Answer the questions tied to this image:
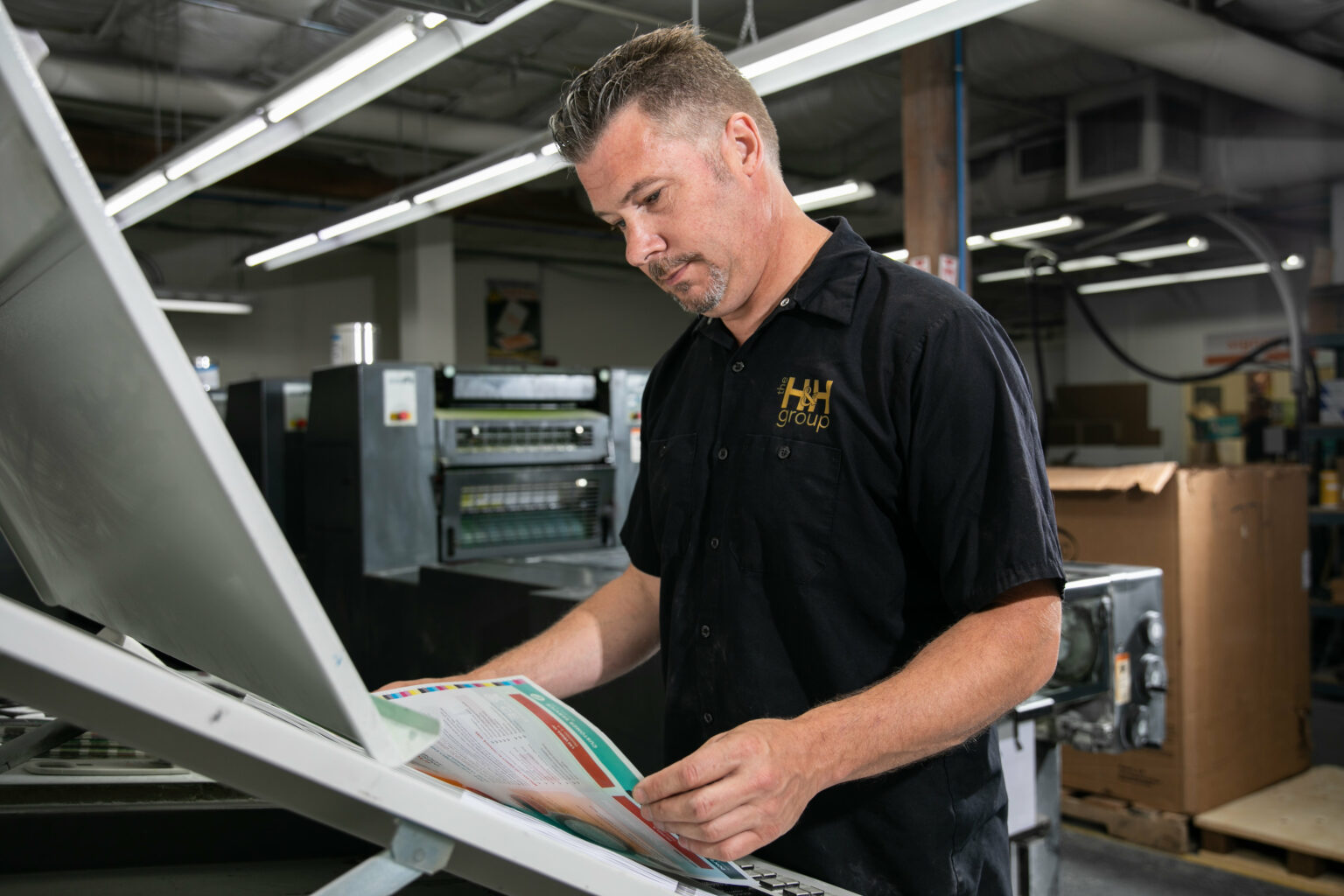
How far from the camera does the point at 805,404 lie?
105 centimetres

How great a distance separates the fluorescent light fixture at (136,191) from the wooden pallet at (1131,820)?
4488 mm

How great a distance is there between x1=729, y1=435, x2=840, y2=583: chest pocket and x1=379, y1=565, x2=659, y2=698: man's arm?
0.25 metres

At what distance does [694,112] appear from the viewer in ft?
3.48

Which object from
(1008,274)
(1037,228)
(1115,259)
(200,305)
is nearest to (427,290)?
(200,305)

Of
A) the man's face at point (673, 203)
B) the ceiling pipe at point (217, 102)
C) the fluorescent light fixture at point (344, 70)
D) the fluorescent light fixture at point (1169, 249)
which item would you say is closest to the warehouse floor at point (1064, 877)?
the man's face at point (673, 203)

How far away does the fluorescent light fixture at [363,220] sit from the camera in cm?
558

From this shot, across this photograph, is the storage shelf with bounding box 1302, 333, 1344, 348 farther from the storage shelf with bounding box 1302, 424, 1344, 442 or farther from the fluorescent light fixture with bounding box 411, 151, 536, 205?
the fluorescent light fixture with bounding box 411, 151, 536, 205

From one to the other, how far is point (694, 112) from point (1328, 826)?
329 cm

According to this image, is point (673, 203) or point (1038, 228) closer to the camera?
point (673, 203)

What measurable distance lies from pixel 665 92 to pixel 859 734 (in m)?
0.64

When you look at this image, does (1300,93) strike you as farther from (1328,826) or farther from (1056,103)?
(1328,826)

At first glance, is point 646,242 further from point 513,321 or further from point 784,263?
point 513,321

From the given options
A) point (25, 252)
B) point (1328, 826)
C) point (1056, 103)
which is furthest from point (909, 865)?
point (1056, 103)

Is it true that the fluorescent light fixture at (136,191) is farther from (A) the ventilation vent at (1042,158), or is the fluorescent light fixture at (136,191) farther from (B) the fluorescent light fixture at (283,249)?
(A) the ventilation vent at (1042,158)
